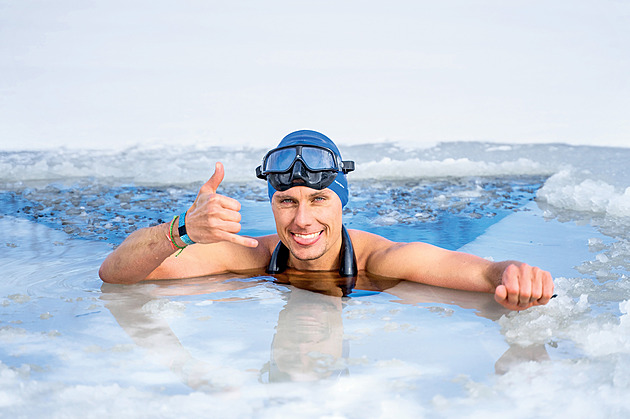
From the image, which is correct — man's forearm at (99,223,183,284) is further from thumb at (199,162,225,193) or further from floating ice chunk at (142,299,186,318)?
thumb at (199,162,225,193)

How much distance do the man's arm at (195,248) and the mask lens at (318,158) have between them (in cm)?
57

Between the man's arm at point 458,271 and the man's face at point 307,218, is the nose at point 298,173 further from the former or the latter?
the man's arm at point 458,271

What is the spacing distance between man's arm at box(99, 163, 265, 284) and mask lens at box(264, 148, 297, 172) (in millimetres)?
412

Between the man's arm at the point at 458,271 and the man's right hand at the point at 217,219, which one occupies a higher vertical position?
the man's right hand at the point at 217,219

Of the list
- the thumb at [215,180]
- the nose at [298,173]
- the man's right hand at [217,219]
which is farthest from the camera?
the nose at [298,173]

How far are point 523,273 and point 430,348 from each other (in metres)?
0.66

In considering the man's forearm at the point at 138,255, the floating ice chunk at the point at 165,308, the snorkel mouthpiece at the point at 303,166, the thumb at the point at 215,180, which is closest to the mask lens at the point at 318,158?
the snorkel mouthpiece at the point at 303,166

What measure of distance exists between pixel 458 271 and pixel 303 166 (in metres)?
1.19

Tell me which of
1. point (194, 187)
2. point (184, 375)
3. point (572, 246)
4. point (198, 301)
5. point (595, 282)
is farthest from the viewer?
point (194, 187)

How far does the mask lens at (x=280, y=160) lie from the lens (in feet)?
13.2

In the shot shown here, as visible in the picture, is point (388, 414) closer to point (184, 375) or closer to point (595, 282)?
point (184, 375)

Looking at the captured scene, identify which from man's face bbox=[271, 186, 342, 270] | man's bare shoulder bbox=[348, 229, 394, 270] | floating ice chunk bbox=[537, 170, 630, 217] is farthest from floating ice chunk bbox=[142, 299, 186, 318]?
floating ice chunk bbox=[537, 170, 630, 217]

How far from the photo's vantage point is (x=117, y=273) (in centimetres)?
406

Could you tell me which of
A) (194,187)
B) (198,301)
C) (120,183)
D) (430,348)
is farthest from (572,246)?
(120,183)
